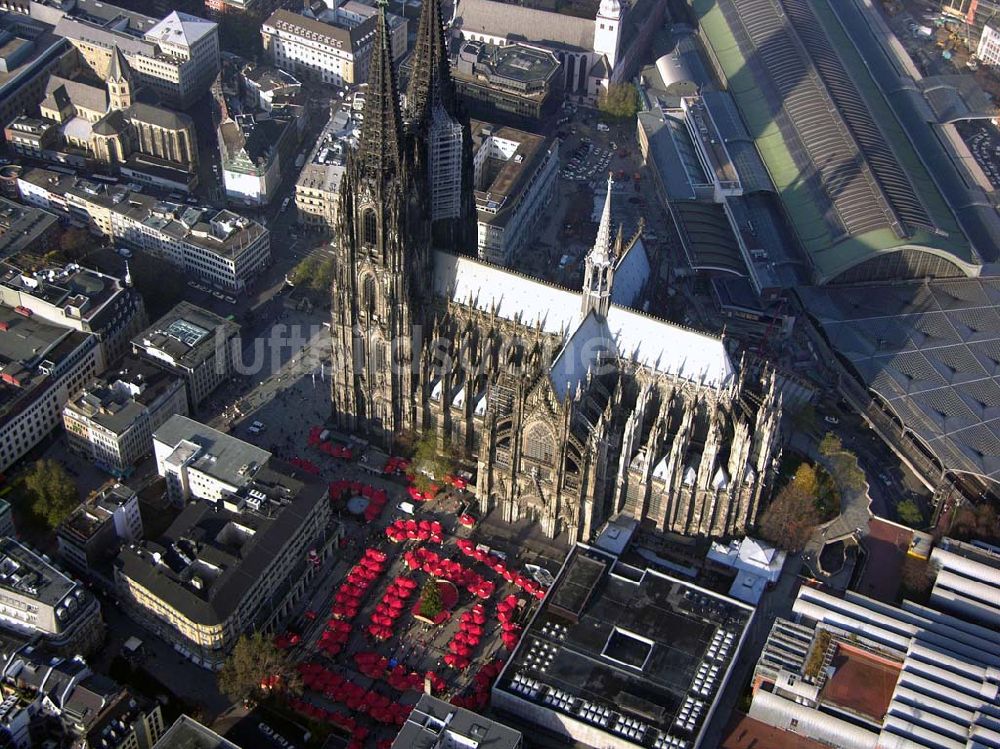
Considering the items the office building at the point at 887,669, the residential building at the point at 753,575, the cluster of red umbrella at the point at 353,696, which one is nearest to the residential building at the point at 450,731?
the cluster of red umbrella at the point at 353,696

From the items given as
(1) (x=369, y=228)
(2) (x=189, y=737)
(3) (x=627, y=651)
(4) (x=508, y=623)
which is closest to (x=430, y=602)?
(4) (x=508, y=623)

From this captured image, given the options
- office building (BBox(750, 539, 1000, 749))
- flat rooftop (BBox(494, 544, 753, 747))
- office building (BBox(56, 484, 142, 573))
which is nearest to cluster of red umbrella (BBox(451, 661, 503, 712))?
flat rooftop (BBox(494, 544, 753, 747))

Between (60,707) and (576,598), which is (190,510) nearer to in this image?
(60,707)

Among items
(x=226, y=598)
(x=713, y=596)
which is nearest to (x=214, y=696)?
(x=226, y=598)

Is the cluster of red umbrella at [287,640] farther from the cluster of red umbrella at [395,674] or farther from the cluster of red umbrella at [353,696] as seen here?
the cluster of red umbrella at [395,674]

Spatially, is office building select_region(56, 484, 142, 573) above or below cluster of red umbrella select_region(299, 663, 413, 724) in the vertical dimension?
above

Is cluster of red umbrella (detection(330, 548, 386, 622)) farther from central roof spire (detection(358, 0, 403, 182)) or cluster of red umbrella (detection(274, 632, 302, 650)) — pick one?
central roof spire (detection(358, 0, 403, 182))

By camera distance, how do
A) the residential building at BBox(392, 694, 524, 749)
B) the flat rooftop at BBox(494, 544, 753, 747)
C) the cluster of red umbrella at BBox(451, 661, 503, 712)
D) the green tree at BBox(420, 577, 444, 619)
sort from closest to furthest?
1. the residential building at BBox(392, 694, 524, 749)
2. the flat rooftop at BBox(494, 544, 753, 747)
3. the cluster of red umbrella at BBox(451, 661, 503, 712)
4. the green tree at BBox(420, 577, 444, 619)
